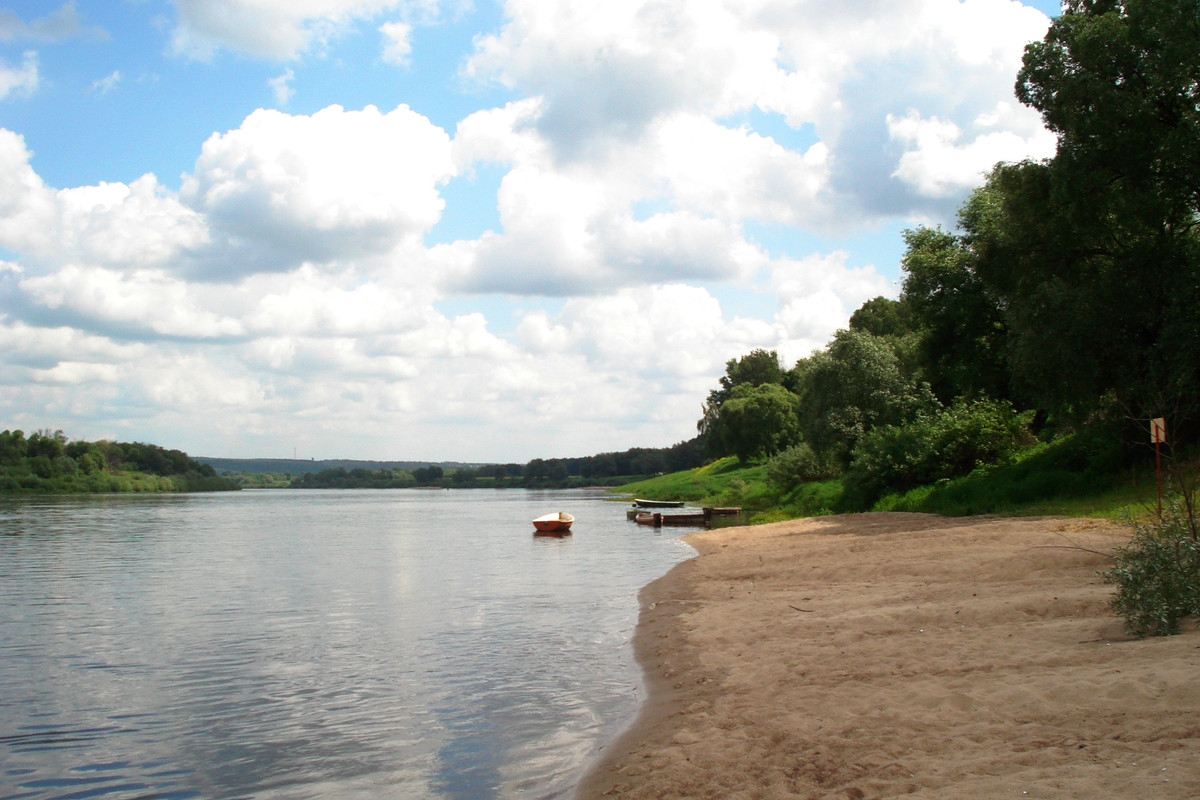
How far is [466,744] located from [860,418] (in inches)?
1702

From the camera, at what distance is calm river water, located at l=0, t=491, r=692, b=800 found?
9875mm

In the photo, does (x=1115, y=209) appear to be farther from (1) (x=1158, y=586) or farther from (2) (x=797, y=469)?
(2) (x=797, y=469)

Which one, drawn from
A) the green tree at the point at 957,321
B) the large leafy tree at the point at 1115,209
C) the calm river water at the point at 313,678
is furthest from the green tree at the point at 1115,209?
the calm river water at the point at 313,678

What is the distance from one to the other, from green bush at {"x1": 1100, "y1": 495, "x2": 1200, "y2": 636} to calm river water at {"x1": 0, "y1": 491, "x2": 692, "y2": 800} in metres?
6.14

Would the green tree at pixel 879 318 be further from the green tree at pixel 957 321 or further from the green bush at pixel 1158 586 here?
the green bush at pixel 1158 586

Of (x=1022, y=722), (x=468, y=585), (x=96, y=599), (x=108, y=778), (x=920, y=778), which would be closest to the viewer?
(x=920, y=778)

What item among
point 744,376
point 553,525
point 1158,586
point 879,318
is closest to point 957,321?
point 553,525

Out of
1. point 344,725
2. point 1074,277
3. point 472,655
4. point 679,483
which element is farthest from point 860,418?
point 679,483

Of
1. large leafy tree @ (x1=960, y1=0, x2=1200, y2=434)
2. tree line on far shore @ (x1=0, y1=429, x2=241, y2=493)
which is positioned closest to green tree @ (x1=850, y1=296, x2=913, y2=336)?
large leafy tree @ (x1=960, y1=0, x2=1200, y2=434)

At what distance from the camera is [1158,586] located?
10.0 m

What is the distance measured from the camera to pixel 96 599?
24.4 metres

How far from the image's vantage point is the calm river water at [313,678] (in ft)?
32.4

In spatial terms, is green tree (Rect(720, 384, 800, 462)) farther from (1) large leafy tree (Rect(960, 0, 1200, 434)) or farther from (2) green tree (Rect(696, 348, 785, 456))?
(1) large leafy tree (Rect(960, 0, 1200, 434))

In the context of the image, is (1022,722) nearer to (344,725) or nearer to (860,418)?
(344,725)
